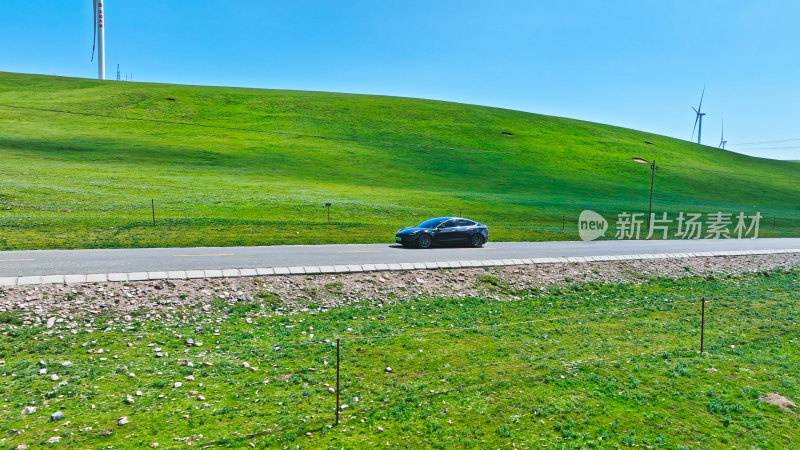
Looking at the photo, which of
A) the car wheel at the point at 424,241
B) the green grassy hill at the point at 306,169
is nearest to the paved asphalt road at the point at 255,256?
the car wheel at the point at 424,241

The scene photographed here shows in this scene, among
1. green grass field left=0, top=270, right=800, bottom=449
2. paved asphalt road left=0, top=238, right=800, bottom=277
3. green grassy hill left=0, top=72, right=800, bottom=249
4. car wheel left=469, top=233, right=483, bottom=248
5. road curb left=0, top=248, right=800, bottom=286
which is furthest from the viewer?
green grassy hill left=0, top=72, right=800, bottom=249

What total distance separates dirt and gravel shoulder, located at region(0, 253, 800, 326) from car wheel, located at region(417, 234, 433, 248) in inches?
232

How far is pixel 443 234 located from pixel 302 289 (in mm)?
11775

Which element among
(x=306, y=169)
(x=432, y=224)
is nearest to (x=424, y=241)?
(x=432, y=224)

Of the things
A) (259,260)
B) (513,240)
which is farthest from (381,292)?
(513,240)

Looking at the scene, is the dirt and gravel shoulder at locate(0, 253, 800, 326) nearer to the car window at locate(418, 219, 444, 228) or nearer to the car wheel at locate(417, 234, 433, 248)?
the car wheel at locate(417, 234, 433, 248)

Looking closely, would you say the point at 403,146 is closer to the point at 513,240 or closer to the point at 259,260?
the point at 513,240

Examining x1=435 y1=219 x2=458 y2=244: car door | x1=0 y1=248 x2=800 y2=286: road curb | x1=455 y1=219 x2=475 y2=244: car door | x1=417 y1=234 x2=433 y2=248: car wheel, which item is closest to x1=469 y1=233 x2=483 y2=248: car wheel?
x1=455 y1=219 x2=475 y2=244: car door

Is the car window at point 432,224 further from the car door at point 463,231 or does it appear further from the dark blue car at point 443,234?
the car door at point 463,231

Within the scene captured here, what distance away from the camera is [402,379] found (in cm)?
1163

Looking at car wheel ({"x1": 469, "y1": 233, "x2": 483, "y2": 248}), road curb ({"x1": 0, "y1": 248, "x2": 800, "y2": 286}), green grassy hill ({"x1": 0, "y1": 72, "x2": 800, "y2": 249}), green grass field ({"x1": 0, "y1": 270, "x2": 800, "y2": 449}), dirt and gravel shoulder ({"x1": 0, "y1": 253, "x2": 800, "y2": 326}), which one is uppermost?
green grassy hill ({"x1": 0, "y1": 72, "x2": 800, "y2": 249})

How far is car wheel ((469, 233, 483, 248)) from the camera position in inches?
1129

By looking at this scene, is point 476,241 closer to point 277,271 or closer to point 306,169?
point 277,271

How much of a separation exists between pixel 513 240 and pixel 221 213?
2049cm
